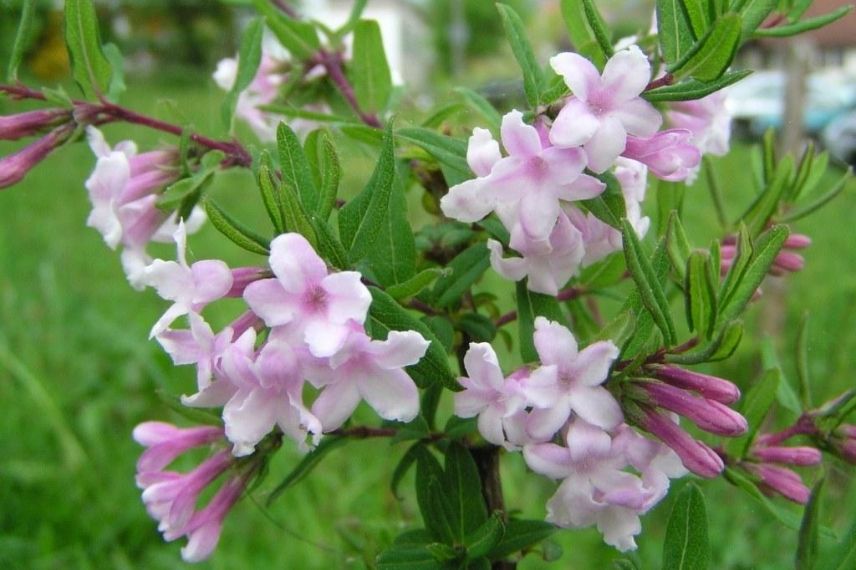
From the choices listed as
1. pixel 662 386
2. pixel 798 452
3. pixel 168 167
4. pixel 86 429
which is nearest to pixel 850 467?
pixel 798 452

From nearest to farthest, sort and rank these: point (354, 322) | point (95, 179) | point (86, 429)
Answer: point (354, 322) < point (95, 179) < point (86, 429)

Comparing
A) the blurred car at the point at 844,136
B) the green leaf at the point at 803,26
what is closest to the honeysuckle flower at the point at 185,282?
the green leaf at the point at 803,26

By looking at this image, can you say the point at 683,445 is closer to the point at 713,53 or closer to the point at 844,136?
the point at 713,53

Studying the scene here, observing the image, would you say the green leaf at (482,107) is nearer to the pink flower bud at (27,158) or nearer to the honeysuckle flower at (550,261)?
the honeysuckle flower at (550,261)

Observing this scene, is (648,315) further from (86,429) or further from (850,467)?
(86,429)

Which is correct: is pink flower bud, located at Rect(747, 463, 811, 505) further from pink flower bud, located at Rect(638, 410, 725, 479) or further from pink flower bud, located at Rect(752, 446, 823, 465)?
pink flower bud, located at Rect(638, 410, 725, 479)

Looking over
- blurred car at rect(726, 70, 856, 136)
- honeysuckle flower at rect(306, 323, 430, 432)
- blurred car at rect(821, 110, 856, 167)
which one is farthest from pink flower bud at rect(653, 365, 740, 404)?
blurred car at rect(821, 110, 856, 167)

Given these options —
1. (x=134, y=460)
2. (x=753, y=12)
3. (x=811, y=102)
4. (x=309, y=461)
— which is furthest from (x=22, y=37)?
(x=811, y=102)
